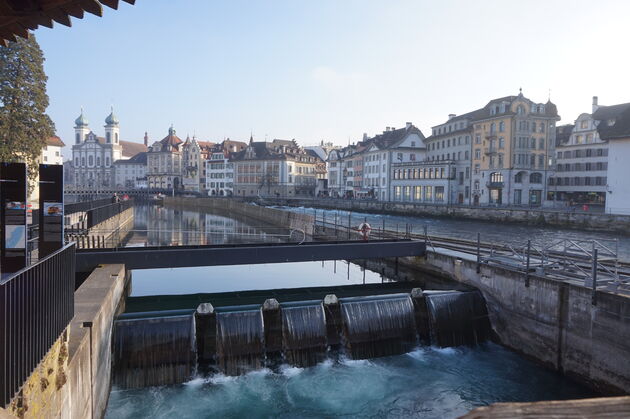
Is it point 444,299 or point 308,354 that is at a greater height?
point 444,299

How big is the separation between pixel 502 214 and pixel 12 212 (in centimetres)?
7139

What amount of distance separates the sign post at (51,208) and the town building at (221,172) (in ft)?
454

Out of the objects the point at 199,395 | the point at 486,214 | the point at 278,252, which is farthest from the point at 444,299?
the point at 486,214

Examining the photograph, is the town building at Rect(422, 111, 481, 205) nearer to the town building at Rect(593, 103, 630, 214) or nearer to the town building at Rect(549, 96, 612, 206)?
the town building at Rect(549, 96, 612, 206)

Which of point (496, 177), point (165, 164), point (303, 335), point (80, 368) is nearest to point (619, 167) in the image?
point (496, 177)

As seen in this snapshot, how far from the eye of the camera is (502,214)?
233ft

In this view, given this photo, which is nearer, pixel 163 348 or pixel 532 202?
pixel 163 348

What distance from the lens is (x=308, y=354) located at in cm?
1781

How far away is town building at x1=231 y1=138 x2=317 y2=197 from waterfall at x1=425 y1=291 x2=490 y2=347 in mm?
114460

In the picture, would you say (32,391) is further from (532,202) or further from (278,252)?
(532,202)

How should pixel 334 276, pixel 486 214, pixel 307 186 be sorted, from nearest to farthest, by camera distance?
1. pixel 334 276
2. pixel 486 214
3. pixel 307 186

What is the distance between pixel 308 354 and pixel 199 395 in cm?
445

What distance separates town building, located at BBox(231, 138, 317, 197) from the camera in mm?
134875

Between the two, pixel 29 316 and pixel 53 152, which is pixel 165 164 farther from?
pixel 29 316
